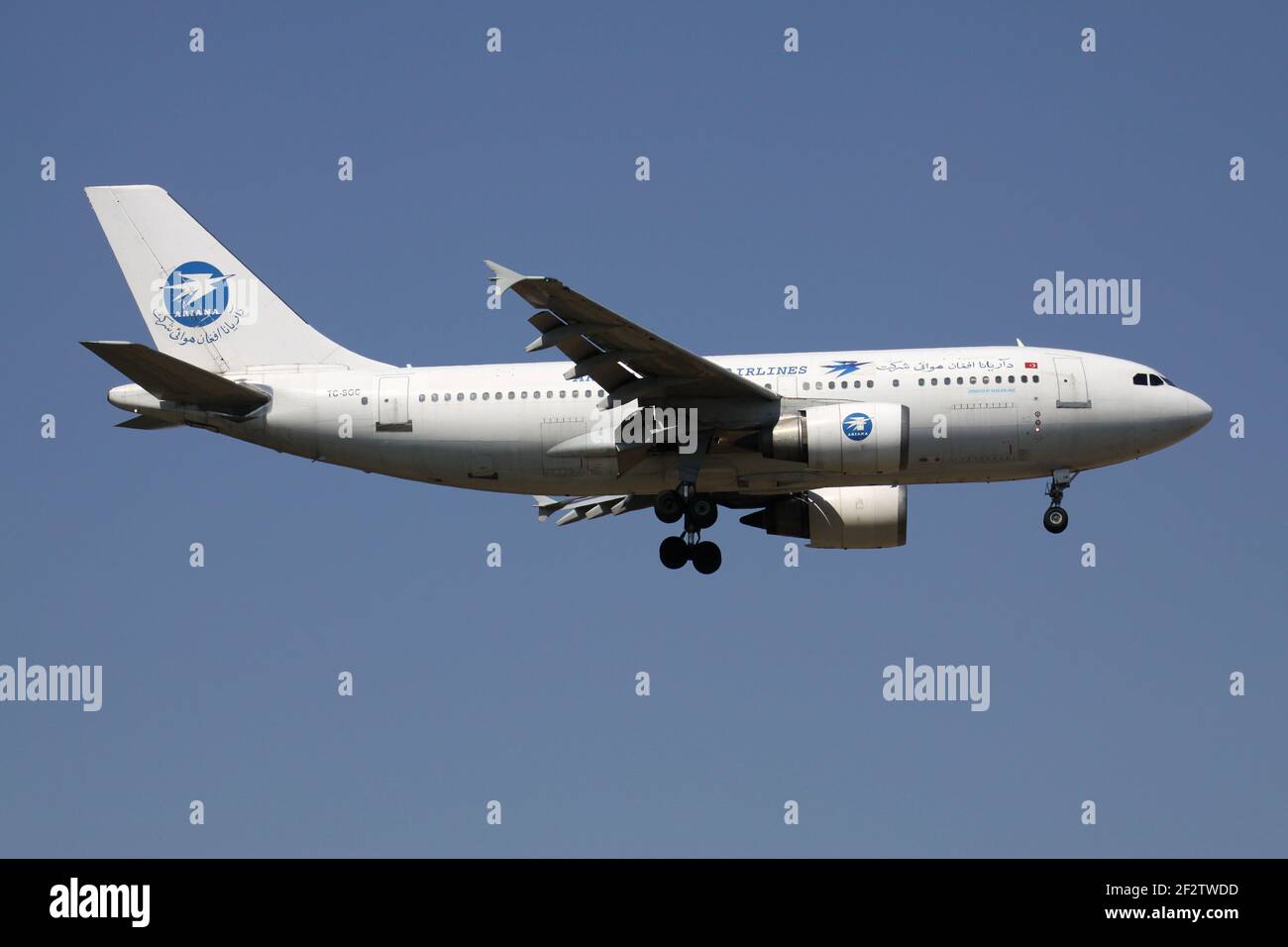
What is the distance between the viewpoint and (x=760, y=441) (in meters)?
40.0

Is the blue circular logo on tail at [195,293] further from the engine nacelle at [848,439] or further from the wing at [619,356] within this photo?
the engine nacelle at [848,439]

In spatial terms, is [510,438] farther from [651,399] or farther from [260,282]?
[260,282]

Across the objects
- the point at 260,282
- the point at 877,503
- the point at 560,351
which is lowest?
the point at 877,503

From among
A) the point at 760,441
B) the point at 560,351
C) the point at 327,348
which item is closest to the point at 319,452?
the point at 327,348

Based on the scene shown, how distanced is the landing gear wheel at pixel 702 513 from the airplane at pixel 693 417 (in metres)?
0.03

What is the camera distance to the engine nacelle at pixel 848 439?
1540 inches

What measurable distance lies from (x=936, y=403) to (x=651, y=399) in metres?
6.06

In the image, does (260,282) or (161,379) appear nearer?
(161,379)

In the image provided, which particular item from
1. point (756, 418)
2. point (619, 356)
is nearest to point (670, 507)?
point (756, 418)

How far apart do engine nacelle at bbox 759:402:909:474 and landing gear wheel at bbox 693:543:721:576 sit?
3.38 meters

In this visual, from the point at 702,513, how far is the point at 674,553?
1346 mm

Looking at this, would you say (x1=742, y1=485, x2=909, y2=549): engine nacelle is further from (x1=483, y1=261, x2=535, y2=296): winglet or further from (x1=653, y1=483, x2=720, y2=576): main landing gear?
(x1=483, y1=261, x2=535, y2=296): winglet

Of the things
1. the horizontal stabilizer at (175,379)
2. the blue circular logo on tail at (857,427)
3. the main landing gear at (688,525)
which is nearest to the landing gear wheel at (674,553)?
the main landing gear at (688,525)

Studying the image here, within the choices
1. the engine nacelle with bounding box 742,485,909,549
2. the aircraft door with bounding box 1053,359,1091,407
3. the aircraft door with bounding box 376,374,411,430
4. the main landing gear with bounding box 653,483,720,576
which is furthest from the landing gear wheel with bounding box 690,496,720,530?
the aircraft door with bounding box 1053,359,1091,407
